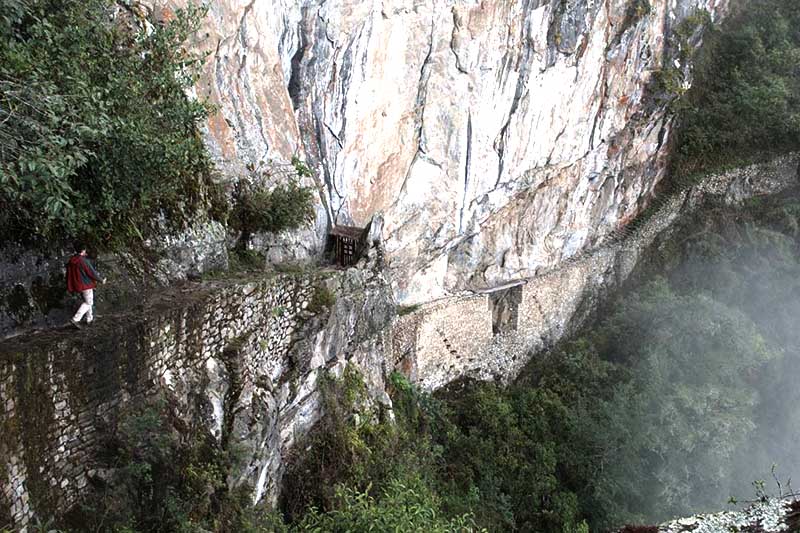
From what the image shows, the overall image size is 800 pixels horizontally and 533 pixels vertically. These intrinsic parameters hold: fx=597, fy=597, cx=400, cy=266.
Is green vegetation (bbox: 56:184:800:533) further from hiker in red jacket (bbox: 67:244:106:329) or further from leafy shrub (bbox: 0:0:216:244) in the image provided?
leafy shrub (bbox: 0:0:216:244)

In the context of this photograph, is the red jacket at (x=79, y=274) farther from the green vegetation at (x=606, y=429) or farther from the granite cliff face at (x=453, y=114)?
the green vegetation at (x=606, y=429)

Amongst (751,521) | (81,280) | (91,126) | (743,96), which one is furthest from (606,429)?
(743,96)

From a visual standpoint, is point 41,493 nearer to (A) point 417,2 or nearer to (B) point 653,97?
(A) point 417,2

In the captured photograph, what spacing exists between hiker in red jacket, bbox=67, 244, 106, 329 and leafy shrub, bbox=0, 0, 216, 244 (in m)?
0.28

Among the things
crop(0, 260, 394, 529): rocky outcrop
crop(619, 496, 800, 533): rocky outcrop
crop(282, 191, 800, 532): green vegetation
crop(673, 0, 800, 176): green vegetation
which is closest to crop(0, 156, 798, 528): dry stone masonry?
crop(0, 260, 394, 529): rocky outcrop

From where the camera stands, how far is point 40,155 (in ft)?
12.6

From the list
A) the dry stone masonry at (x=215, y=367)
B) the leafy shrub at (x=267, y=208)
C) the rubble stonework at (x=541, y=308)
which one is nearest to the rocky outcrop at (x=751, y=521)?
the rubble stonework at (x=541, y=308)

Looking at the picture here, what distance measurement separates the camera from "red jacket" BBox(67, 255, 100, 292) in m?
5.16

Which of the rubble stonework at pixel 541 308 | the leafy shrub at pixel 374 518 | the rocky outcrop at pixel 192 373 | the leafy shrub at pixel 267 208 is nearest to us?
the rocky outcrop at pixel 192 373

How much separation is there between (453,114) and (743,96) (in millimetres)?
12175

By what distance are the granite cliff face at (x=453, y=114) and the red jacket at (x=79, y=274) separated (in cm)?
327

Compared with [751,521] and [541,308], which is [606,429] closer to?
[751,521]

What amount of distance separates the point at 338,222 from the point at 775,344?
529 inches

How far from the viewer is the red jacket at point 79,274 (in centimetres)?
516
